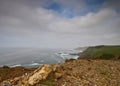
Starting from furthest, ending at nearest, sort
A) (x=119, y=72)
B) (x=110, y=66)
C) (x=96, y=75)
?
(x=110, y=66) → (x=119, y=72) → (x=96, y=75)

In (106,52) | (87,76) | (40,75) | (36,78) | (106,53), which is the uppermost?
(106,52)

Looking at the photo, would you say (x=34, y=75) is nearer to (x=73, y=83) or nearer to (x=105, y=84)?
(x=73, y=83)

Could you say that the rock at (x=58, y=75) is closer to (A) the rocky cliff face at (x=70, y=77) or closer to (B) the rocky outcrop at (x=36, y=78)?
(A) the rocky cliff face at (x=70, y=77)

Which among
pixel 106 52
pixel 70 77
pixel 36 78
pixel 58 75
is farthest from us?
pixel 106 52

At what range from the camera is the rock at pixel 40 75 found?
49.6 ft

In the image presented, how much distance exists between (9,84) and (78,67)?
8100 mm

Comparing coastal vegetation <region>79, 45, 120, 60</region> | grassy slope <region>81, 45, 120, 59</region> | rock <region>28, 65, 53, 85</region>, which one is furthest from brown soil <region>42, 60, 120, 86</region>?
grassy slope <region>81, 45, 120, 59</region>

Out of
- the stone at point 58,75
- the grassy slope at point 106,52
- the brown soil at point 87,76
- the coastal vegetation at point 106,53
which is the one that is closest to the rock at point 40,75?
the brown soil at point 87,76

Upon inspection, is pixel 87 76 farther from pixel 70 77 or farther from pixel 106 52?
pixel 106 52

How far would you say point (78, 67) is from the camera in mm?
19578

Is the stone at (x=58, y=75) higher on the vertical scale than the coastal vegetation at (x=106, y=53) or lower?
lower

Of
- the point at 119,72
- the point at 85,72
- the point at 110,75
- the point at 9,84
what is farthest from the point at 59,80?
the point at 119,72

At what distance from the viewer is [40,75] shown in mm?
15672

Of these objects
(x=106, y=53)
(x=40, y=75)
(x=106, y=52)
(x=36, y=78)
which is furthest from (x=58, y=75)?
(x=106, y=52)
